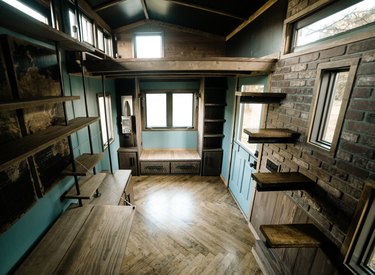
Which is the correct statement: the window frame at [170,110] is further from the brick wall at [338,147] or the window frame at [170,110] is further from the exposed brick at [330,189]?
the exposed brick at [330,189]

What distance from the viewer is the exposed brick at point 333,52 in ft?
4.07

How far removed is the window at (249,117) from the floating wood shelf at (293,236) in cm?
132

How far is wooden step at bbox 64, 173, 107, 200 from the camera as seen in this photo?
1.68m

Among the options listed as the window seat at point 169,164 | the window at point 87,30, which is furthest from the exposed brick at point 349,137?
the window at point 87,30

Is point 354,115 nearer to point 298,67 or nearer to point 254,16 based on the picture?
point 298,67

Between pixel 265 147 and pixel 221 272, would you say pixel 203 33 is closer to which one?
pixel 265 147

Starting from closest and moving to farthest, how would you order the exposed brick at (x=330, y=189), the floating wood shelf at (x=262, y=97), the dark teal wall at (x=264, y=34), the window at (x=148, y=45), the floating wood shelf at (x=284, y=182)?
the exposed brick at (x=330, y=189), the floating wood shelf at (x=284, y=182), the floating wood shelf at (x=262, y=97), the dark teal wall at (x=264, y=34), the window at (x=148, y=45)

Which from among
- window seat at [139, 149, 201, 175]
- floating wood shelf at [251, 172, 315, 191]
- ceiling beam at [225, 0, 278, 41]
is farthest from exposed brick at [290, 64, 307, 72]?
window seat at [139, 149, 201, 175]

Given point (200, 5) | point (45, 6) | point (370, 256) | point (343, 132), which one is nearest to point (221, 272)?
point (370, 256)

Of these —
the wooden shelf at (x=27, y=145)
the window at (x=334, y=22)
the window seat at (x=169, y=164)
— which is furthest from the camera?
Result: the window seat at (x=169, y=164)

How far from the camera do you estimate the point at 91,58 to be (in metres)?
2.24

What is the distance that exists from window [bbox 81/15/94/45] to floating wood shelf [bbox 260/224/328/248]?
10.6 feet

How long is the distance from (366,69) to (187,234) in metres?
2.55

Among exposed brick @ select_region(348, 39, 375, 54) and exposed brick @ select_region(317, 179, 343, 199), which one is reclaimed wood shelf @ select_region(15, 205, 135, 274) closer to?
exposed brick @ select_region(317, 179, 343, 199)
